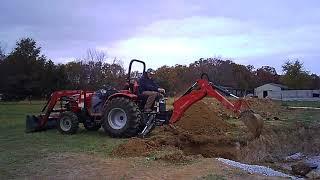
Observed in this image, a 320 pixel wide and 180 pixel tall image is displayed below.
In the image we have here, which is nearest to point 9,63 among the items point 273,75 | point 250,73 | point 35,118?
point 35,118

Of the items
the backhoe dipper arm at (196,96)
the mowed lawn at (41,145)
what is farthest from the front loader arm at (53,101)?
the backhoe dipper arm at (196,96)

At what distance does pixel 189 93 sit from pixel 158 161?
6.47 meters

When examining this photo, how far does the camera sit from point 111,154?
37.9 ft

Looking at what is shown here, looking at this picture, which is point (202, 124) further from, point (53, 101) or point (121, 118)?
point (53, 101)

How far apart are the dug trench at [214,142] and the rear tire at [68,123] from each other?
2771mm

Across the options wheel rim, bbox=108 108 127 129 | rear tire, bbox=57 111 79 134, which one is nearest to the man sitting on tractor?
wheel rim, bbox=108 108 127 129

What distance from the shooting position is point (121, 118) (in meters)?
15.1

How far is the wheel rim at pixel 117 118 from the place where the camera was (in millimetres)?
14985

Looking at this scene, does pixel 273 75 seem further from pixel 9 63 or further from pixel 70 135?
pixel 70 135

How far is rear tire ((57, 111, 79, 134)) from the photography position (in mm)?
16000

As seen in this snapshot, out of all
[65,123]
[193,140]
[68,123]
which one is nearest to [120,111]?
[68,123]

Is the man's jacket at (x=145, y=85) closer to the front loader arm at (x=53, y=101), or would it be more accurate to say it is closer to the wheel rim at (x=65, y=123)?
the front loader arm at (x=53, y=101)

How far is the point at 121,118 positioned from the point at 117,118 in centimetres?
14

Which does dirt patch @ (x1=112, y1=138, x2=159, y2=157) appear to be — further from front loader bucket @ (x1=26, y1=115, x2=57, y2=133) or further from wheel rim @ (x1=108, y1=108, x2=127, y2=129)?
front loader bucket @ (x1=26, y1=115, x2=57, y2=133)
